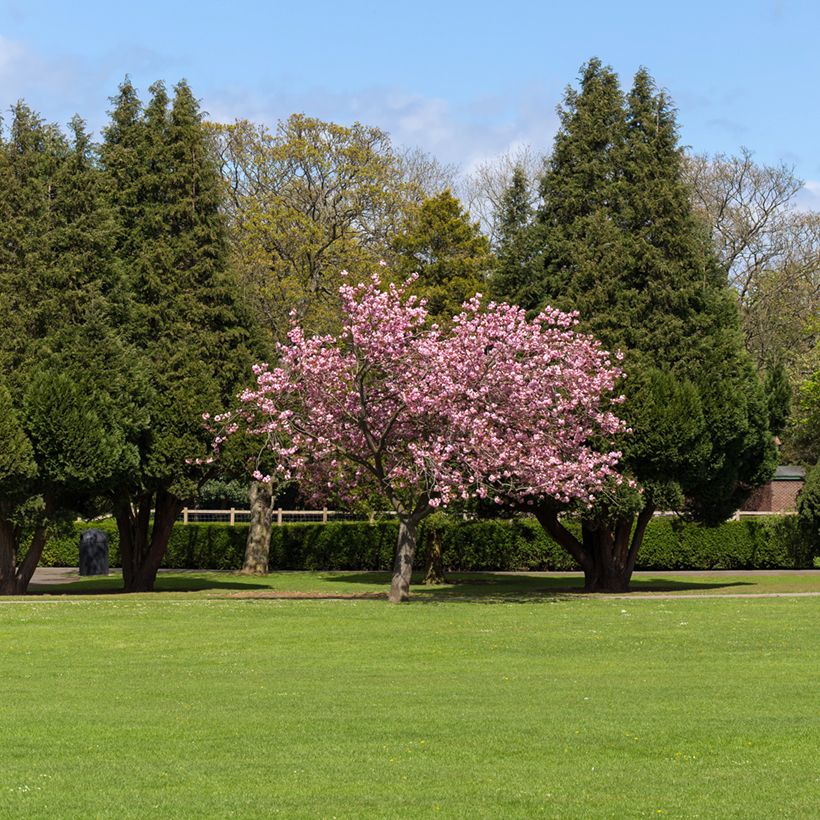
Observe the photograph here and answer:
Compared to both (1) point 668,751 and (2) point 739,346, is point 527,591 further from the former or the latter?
(1) point 668,751

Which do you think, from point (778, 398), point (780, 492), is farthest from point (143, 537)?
point (780, 492)

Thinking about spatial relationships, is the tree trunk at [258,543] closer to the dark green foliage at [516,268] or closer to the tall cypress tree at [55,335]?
the tall cypress tree at [55,335]

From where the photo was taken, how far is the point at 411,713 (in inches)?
531

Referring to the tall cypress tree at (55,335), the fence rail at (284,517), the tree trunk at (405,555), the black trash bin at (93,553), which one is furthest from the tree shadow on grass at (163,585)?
the tree trunk at (405,555)

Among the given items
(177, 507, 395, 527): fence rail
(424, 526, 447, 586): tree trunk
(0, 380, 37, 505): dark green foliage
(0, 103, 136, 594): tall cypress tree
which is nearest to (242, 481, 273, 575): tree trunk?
(177, 507, 395, 527): fence rail

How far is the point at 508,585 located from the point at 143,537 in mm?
9875

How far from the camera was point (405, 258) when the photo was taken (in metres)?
49.8

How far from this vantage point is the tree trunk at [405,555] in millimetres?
29469

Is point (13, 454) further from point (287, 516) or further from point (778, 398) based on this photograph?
point (287, 516)

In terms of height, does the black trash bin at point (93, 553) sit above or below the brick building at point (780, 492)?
below

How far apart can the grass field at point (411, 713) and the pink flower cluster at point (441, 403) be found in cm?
384

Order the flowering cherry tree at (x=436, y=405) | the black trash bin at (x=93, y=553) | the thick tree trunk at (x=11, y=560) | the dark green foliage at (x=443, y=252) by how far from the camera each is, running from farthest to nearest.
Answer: the dark green foliage at (x=443, y=252)
the black trash bin at (x=93, y=553)
the thick tree trunk at (x=11, y=560)
the flowering cherry tree at (x=436, y=405)

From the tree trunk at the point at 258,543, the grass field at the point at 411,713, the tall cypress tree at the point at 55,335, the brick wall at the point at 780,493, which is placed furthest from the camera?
the brick wall at the point at 780,493

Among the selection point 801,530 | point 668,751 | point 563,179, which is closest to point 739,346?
point 563,179
